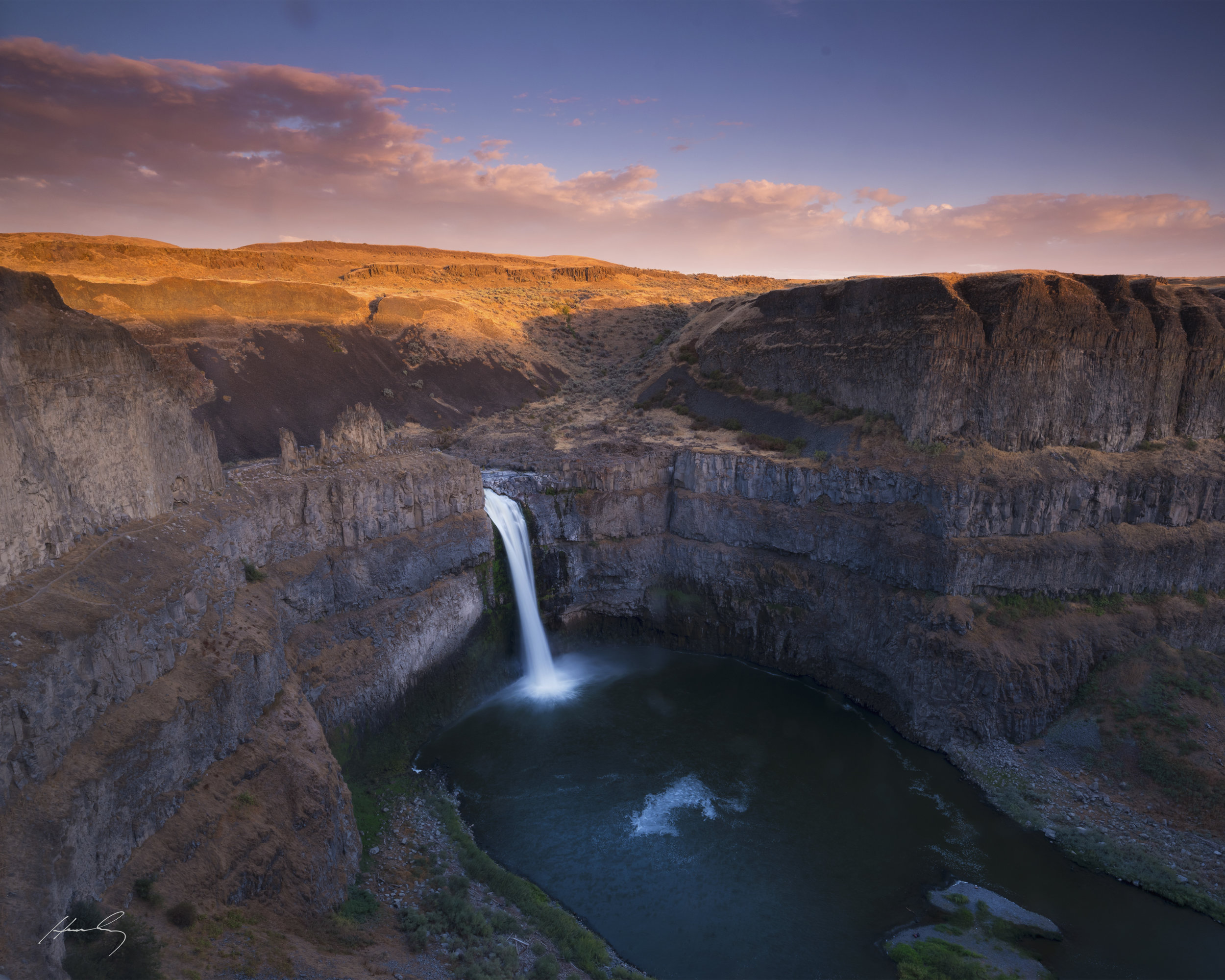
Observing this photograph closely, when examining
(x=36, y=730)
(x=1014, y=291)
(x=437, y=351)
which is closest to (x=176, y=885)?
(x=36, y=730)

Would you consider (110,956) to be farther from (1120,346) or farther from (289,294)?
(289,294)

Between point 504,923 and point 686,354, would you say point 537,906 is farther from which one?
point 686,354

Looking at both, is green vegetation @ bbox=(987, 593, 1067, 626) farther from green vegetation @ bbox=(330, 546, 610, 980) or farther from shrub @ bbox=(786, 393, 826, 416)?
green vegetation @ bbox=(330, 546, 610, 980)

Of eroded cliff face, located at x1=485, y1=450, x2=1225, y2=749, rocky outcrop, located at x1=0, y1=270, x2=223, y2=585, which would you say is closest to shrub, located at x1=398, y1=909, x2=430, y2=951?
rocky outcrop, located at x1=0, y1=270, x2=223, y2=585

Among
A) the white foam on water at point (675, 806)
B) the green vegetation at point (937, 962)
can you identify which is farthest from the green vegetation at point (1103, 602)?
the white foam on water at point (675, 806)

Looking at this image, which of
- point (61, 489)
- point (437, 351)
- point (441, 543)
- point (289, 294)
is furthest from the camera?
point (437, 351)

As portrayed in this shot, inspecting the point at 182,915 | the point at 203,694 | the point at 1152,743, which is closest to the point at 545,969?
the point at 182,915
